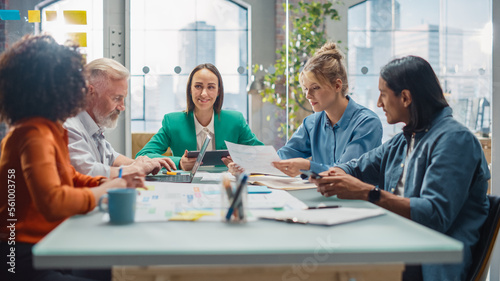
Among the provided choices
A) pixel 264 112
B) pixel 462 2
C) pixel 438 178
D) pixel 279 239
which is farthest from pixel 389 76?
pixel 264 112

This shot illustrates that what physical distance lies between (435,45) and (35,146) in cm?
379

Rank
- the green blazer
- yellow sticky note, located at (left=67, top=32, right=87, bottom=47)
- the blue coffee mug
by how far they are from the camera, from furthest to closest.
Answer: yellow sticky note, located at (left=67, top=32, right=87, bottom=47) → the green blazer → the blue coffee mug

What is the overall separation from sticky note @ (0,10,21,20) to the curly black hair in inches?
78.0

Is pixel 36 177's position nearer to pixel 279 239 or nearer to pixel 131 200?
pixel 131 200

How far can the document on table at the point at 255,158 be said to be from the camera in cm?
209

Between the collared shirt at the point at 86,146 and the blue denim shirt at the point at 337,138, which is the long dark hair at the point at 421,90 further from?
the collared shirt at the point at 86,146

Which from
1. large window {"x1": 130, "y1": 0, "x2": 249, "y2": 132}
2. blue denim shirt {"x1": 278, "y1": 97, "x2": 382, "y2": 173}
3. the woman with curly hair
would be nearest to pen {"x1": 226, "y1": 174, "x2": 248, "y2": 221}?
the woman with curly hair

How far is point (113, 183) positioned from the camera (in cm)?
132

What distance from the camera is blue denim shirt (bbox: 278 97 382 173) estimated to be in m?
2.37

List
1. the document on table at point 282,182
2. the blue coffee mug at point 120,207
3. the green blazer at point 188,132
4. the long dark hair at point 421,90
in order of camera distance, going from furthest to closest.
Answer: the green blazer at point 188,132 < the document on table at point 282,182 < the long dark hair at point 421,90 < the blue coffee mug at point 120,207

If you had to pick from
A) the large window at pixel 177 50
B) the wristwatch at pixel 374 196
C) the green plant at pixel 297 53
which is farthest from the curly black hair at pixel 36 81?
the green plant at pixel 297 53

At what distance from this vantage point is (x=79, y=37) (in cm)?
356

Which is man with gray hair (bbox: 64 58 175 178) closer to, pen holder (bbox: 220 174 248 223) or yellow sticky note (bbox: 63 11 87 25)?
pen holder (bbox: 220 174 248 223)

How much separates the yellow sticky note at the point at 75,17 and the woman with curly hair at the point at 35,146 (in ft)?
7.57
